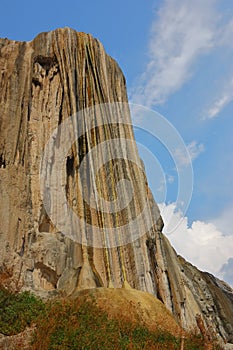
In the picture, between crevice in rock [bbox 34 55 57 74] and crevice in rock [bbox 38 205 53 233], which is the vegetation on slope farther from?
crevice in rock [bbox 34 55 57 74]

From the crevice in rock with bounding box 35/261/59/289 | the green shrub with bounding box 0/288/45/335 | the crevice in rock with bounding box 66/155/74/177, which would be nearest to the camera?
the green shrub with bounding box 0/288/45/335

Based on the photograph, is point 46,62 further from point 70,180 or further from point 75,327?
point 75,327

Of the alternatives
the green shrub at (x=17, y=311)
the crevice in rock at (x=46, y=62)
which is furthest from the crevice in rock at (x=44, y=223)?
the crevice in rock at (x=46, y=62)

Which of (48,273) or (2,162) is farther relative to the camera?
(2,162)

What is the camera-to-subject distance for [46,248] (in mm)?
13031

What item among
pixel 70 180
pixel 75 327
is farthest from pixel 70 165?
pixel 75 327

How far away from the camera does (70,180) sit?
1507 cm

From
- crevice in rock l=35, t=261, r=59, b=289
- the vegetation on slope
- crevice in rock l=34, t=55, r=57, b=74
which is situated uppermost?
crevice in rock l=34, t=55, r=57, b=74

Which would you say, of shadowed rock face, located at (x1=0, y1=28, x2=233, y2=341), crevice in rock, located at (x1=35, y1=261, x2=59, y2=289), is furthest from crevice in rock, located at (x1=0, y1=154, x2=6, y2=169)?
crevice in rock, located at (x1=35, y1=261, x2=59, y2=289)

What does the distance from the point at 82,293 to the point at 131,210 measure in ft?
19.2

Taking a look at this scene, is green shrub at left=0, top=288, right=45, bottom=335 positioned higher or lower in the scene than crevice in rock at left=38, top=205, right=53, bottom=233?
lower

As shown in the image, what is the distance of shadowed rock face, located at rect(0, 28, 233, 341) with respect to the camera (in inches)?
506

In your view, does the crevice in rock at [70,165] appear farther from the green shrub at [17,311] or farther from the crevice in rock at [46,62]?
the green shrub at [17,311]

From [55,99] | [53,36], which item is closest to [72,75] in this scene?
[55,99]
